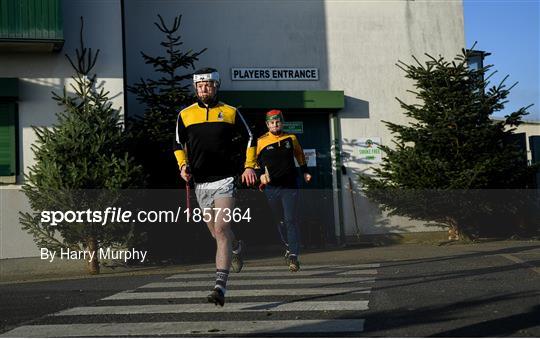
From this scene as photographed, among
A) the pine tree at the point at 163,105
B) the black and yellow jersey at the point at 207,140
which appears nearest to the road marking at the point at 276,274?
the pine tree at the point at 163,105

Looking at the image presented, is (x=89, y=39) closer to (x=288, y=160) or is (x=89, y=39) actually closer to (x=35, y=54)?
(x=35, y=54)

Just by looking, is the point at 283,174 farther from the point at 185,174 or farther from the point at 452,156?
the point at 452,156

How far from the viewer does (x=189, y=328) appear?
531cm

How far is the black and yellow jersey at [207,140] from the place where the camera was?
20.5 ft

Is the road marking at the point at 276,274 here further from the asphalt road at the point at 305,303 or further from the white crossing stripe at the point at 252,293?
the white crossing stripe at the point at 252,293

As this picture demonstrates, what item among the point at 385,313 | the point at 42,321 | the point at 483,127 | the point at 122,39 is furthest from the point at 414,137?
the point at 42,321

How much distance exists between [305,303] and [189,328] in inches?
51.8

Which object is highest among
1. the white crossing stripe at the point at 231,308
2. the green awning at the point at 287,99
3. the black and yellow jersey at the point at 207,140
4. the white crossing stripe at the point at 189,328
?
the green awning at the point at 287,99

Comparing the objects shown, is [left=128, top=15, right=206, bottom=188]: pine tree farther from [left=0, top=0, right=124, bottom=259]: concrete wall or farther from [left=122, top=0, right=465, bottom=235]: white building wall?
[left=0, top=0, right=124, bottom=259]: concrete wall

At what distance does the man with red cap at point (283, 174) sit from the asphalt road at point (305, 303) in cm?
51

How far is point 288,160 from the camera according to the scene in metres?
8.98

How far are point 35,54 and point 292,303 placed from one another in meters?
7.95

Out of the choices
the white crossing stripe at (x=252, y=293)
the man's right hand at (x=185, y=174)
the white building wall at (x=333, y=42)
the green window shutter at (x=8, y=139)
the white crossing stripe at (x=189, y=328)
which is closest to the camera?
Answer: the white crossing stripe at (x=189, y=328)

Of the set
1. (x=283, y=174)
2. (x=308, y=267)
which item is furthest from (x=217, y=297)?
(x=308, y=267)
